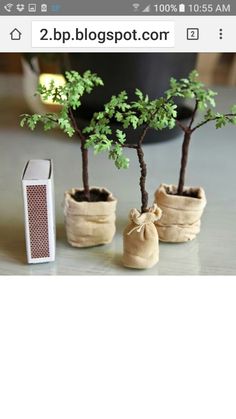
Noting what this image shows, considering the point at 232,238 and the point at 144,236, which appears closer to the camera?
the point at 144,236

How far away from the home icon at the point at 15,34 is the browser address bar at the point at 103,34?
17mm

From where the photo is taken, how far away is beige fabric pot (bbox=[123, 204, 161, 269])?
2.92ft

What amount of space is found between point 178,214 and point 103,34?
38 cm

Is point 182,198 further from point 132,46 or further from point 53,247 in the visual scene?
point 132,46

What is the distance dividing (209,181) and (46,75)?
0.56 m

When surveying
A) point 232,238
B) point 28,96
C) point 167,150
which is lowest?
point 232,238

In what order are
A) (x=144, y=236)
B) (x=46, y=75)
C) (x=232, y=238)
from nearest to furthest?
(x=144, y=236)
(x=232, y=238)
(x=46, y=75)

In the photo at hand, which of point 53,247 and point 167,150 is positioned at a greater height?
point 167,150

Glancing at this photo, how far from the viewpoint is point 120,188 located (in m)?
1.20

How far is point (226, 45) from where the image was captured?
2.28 feet

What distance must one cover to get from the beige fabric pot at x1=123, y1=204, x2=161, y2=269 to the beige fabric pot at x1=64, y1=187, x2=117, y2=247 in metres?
0.06

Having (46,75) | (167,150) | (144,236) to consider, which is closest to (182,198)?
(144,236)
